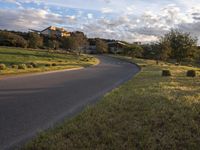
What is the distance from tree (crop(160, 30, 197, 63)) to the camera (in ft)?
191

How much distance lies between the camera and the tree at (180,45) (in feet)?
191

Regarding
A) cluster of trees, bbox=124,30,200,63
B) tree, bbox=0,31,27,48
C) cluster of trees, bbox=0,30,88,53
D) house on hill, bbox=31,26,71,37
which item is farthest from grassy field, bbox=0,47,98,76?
house on hill, bbox=31,26,71,37

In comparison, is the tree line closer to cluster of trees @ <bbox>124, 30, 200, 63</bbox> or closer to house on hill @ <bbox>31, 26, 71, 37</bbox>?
cluster of trees @ <bbox>124, 30, 200, 63</bbox>

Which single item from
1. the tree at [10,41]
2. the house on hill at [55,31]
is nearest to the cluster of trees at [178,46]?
the tree at [10,41]

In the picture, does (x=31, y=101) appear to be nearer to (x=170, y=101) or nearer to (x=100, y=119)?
(x=100, y=119)

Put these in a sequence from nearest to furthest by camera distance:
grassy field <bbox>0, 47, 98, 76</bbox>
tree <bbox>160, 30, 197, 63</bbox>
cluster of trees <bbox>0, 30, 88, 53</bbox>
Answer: grassy field <bbox>0, 47, 98, 76</bbox> < tree <bbox>160, 30, 197, 63</bbox> < cluster of trees <bbox>0, 30, 88, 53</bbox>

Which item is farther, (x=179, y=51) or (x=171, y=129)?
(x=179, y=51)

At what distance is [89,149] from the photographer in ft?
18.7

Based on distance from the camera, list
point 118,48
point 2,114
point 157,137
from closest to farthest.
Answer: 1. point 157,137
2. point 2,114
3. point 118,48

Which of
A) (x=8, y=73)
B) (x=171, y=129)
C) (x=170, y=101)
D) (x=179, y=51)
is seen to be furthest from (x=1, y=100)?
(x=179, y=51)

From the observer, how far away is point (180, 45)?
60.3 metres

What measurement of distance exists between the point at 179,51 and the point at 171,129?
5385 cm

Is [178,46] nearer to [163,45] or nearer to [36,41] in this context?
[163,45]

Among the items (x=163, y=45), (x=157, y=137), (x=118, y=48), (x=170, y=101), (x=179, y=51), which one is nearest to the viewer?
(x=157, y=137)
